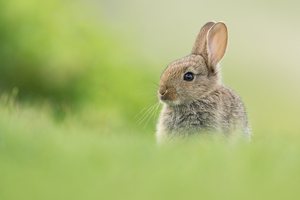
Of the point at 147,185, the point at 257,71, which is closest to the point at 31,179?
the point at 147,185

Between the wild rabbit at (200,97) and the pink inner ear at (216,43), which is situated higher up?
the pink inner ear at (216,43)

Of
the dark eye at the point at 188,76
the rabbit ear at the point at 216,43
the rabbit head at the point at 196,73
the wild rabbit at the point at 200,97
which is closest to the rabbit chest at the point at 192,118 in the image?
the wild rabbit at the point at 200,97

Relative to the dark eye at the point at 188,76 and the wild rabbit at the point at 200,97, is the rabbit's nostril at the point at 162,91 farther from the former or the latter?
the dark eye at the point at 188,76

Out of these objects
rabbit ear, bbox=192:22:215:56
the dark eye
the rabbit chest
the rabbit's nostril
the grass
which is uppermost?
rabbit ear, bbox=192:22:215:56

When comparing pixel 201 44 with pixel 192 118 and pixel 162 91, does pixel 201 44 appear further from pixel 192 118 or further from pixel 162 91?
pixel 192 118

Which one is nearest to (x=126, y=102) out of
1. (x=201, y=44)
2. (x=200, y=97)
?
(x=201, y=44)

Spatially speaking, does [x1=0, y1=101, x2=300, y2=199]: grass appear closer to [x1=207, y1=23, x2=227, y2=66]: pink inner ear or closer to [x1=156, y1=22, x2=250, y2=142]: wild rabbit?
[x1=156, y1=22, x2=250, y2=142]: wild rabbit

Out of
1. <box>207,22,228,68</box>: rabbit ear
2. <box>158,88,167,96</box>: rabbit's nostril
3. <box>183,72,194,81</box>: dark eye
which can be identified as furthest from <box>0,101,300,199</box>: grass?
<box>207,22,228,68</box>: rabbit ear

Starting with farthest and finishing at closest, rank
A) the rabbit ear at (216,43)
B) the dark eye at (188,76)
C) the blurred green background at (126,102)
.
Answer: the rabbit ear at (216,43)
the dark eye at (188,76)
the blurred green background at (126,102)
